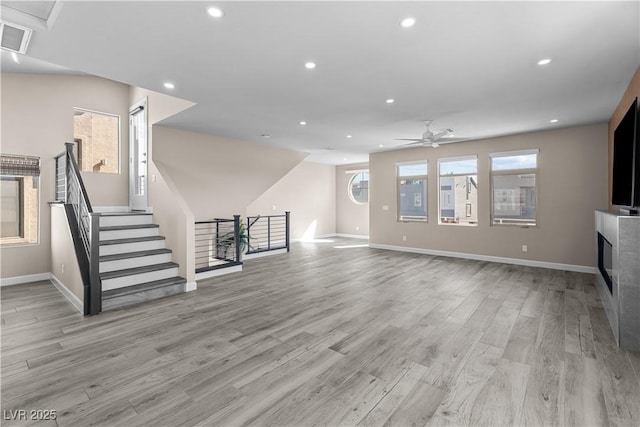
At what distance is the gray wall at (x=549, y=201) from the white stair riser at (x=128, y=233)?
6.22 metres

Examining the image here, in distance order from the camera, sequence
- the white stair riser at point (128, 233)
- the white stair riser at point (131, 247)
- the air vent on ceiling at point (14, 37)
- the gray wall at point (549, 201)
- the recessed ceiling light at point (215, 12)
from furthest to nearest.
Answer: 1. the gray wall at point (549, 201)
2. the white stair riser at point (128, 233)
3. the white stair riser at point (131, 247)
4. the air vent on ceiling at point (14, 37)
5. the recessed ceiling light at point (215, 12)

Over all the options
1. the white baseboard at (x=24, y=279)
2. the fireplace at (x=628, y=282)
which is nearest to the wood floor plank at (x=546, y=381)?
the fireplace at (x=628, y=282)

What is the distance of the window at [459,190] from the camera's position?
6.88 m

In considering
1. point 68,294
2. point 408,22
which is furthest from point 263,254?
point 408,22

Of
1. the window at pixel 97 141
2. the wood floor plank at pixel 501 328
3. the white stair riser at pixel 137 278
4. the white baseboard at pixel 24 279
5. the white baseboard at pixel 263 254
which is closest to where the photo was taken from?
the wood floor plank at pixel 501 328

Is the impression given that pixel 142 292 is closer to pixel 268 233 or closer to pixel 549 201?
pixel 268 233

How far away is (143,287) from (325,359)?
9.89 feet

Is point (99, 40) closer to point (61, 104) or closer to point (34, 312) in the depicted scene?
point (34, 312)

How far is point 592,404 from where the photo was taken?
195 centimetres

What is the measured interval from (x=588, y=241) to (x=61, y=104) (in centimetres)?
1023

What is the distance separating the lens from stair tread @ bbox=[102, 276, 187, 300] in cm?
382

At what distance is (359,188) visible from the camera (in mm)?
11086

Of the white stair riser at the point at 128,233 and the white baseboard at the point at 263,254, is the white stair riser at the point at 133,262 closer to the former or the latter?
the white stair riser at the point at 128,233

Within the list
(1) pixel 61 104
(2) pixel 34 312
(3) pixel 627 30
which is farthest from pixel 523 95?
(1) pixel 61 104
